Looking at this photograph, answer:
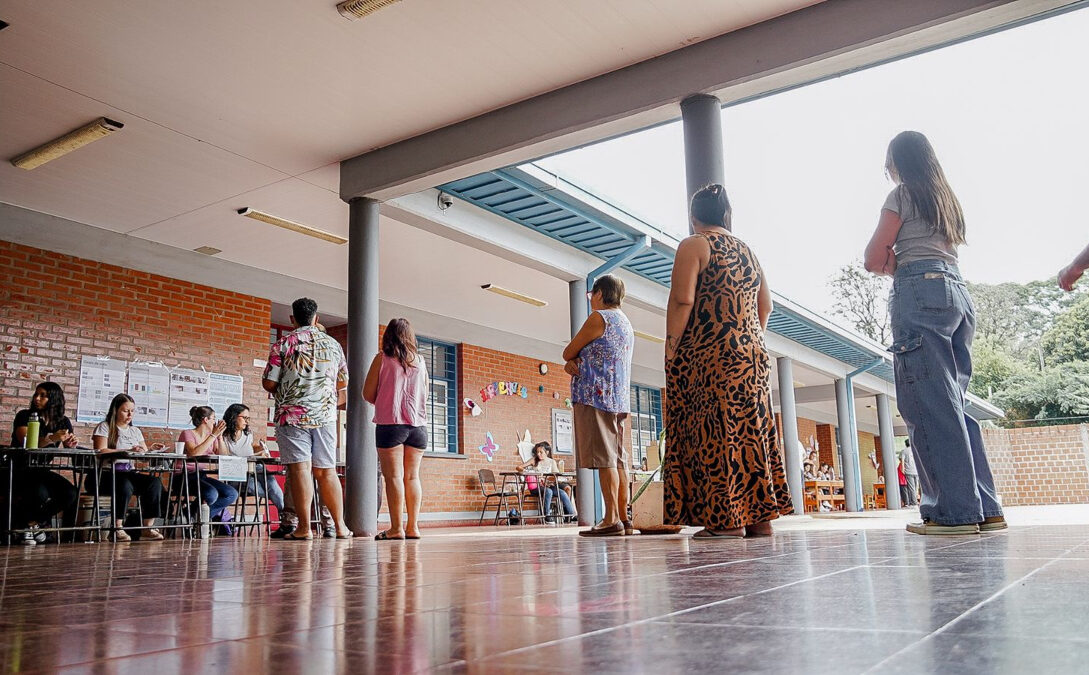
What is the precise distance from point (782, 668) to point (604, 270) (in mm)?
9327

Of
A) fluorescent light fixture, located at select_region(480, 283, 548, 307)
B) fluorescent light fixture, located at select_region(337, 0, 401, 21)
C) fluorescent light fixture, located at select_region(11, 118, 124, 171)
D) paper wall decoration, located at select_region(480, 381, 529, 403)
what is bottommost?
paper wall decoration, located at select_region(480, 381, 529, 403)

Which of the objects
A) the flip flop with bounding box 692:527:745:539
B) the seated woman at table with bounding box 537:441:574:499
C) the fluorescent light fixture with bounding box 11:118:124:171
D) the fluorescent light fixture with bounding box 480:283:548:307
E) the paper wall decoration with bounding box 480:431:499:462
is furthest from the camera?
the paper wall decoration with bounding box 480:431:499:462

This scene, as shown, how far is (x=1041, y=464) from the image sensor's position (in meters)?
19.7

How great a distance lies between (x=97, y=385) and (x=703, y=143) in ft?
23.5

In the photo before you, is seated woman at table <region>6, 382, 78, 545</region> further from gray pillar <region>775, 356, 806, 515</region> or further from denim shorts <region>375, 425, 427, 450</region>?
gray pillar <region>775, 356, 806, 515</region>

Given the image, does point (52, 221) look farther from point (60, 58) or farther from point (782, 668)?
point (782, 668)

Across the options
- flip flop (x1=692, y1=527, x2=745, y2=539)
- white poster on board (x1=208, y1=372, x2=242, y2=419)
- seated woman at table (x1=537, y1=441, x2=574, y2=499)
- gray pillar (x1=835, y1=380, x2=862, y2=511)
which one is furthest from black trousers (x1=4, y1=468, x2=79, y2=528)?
gray pillar (x1=835, y1=380, x2=862, y2=511)

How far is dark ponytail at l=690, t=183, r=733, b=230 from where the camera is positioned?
4.02 meters

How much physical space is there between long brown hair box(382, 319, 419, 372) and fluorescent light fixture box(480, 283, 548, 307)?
253 inches

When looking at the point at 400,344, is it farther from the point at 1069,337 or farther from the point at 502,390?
the point at 1069,337

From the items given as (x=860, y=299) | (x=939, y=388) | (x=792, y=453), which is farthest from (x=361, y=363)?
(x=860, y=299)

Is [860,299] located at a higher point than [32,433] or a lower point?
higher

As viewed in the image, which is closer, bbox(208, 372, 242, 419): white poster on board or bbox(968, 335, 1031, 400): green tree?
bbox(208, 372, 242, 419): white poster on board

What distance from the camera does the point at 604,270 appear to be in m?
10.1
